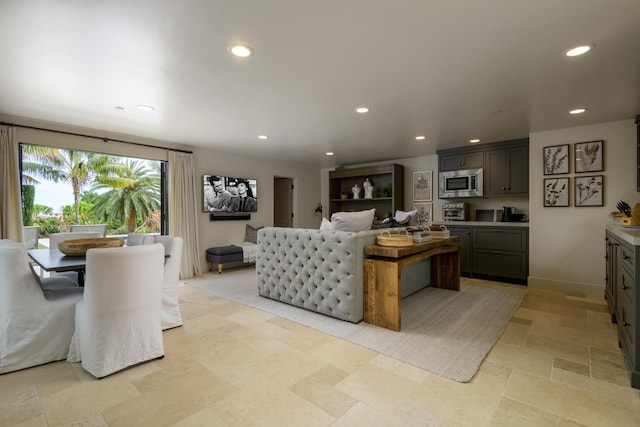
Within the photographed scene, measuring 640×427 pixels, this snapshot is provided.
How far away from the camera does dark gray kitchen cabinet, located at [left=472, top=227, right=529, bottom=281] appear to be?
465 centimetres

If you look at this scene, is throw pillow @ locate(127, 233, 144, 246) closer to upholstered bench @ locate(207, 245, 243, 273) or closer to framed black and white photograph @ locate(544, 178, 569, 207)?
Answer: upholstered bench @ locate(207, 245, 243, 273)

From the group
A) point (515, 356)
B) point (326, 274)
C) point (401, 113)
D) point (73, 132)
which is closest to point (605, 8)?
point (401, 113)

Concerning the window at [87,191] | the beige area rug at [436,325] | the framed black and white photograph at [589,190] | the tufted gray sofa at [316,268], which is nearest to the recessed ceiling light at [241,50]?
the tufted gray sofa at [316,268]

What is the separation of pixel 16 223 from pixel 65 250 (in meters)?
1.72

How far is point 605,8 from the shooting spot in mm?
1675

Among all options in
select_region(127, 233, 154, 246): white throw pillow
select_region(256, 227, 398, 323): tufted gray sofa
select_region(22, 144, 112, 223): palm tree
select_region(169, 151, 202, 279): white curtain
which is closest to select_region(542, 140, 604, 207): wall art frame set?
select_region(256, 227, 398, 323): tufted gray sofa

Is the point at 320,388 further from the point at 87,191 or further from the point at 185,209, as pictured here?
the point at 87,191

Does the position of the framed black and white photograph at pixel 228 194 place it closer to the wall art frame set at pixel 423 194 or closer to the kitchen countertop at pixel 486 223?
the wall art frame set at pixel 423 194

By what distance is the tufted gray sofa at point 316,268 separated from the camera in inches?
116

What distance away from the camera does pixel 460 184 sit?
5.45m

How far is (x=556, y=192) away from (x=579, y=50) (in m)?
2.82

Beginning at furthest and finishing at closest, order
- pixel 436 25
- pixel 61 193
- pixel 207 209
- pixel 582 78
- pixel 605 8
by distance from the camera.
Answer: pixel 61 193 → pixel 207 209 → pixel 582 78 → pixel 436 25 → pixel 605 8

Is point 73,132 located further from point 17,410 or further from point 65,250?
point 17,410

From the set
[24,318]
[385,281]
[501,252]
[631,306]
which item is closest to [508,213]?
[501,252]
